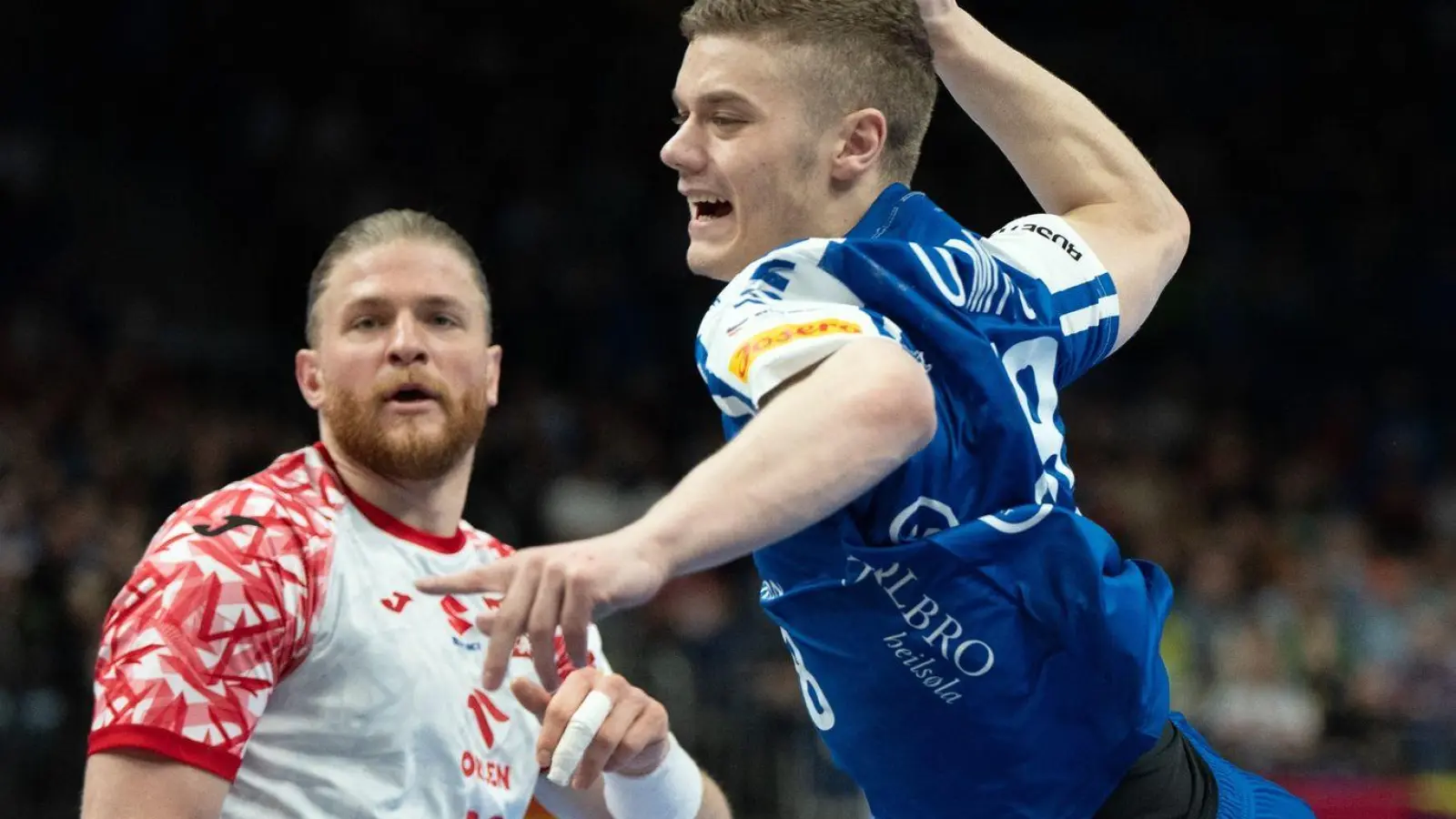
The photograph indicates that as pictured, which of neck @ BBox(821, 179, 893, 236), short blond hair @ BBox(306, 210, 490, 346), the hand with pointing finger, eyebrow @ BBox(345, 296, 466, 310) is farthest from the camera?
short blond hair @ BBox(306, 210, 490, 346)

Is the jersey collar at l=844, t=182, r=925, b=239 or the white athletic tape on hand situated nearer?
the white athletic tape on hand

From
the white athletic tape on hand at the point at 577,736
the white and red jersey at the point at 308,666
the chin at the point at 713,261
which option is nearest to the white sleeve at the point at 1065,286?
the chin at the point at 713,261

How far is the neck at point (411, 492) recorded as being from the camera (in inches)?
145

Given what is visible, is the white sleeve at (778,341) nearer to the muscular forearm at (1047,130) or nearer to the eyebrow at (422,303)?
the muscular forearm at (1047,130)

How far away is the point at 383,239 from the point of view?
3.91 meters

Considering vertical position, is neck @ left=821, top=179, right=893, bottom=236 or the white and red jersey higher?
neck @ left=821, top=179, right=893, bottom=236

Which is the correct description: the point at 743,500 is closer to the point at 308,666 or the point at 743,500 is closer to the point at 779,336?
the point at 779,336

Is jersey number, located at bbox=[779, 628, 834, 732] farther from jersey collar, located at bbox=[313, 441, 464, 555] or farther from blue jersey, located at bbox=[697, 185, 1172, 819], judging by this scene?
jersey collar, located at bbox=[313, 441, 464, 555]

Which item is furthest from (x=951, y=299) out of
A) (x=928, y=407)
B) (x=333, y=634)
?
(x=333, y=634)

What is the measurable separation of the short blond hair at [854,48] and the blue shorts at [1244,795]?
1.04 metres

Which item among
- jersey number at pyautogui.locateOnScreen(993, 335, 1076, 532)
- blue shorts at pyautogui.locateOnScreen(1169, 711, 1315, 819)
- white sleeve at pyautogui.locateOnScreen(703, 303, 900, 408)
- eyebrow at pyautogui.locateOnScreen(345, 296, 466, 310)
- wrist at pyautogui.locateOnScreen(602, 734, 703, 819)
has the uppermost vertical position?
eyebrow at pyautogui.locateOnScreen(345, 296, 466, 310)

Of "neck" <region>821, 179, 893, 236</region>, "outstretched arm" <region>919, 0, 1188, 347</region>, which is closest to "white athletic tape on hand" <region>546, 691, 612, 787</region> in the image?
"neck" <region>821, 179, 893, 236</region>

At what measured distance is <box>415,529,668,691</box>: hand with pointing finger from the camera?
5.61 ft

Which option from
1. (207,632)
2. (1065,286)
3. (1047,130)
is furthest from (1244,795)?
(207,632)
